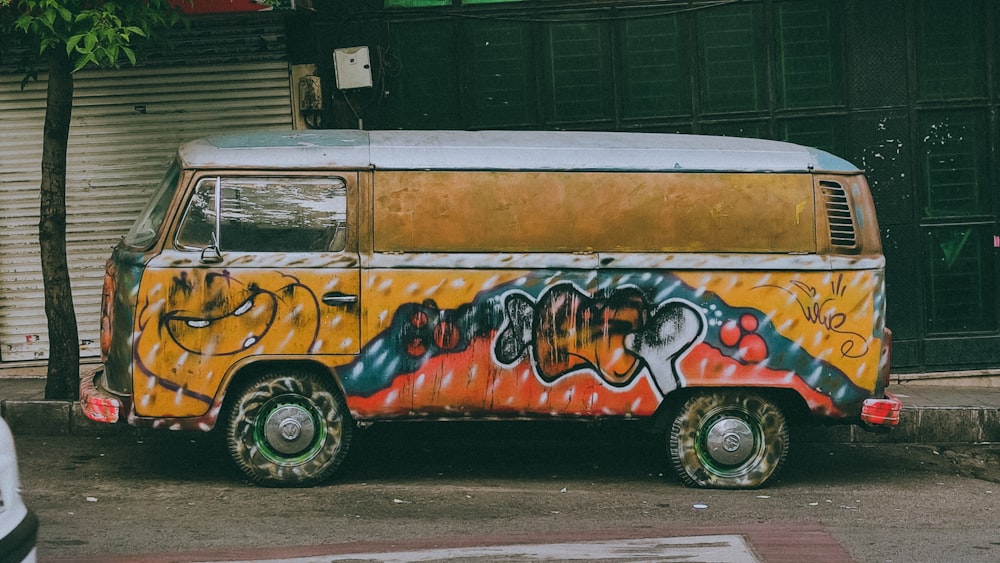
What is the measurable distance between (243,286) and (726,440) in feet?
10.6

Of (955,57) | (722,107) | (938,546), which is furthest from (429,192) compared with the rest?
(955,57)

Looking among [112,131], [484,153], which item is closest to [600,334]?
[484,153]

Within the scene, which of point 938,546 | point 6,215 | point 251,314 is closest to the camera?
point 938,546

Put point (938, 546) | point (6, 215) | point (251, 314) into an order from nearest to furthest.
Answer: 1. point (938, 546)
2. point (251, 314)
3. point (6, 215)

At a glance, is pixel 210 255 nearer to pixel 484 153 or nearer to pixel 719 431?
pixel 484 153

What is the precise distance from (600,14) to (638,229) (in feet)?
13.3

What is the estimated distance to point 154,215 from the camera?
7.72 m

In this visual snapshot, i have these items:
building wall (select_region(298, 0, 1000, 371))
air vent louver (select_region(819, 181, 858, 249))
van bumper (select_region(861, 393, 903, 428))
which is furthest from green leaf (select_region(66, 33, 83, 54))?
van bumper (select_region(861, 393, 903, 428))

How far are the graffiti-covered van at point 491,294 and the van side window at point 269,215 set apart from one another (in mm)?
12

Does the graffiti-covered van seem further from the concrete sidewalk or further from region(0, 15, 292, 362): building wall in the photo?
region(0, 15, 292, 362): building wall

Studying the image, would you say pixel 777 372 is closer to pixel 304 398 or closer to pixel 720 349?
pixel 720 349

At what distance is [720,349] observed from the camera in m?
7.79

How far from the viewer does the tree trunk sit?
9.41 m

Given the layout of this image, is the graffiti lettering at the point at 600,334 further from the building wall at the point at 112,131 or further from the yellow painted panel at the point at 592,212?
the building wall at the point at 112,131
